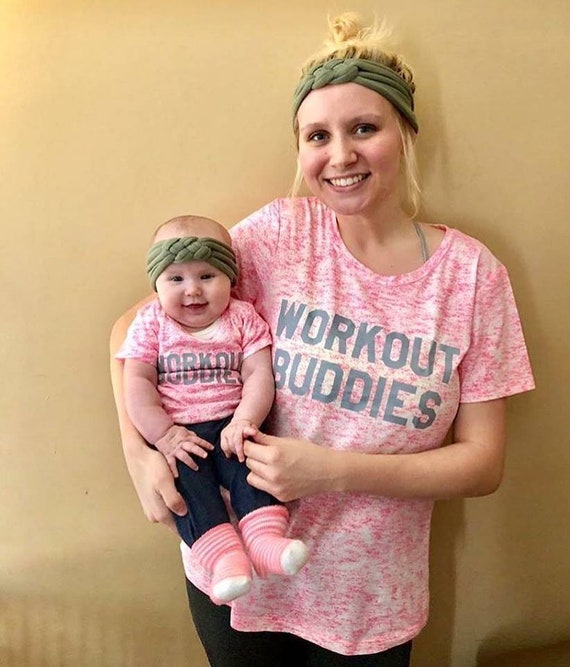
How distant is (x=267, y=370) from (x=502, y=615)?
96 centimetres

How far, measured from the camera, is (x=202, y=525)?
0.98 m

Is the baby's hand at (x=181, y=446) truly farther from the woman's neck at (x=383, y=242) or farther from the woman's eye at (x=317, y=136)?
the woman's eye at (x=317, y=136)

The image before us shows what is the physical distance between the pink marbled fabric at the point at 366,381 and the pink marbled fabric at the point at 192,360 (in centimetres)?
8

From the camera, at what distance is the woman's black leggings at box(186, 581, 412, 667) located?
3.81ft

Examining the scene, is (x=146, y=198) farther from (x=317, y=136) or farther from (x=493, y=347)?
(x=493, y=347)

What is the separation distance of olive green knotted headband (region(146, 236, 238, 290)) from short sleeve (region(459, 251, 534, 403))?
0.42 meters

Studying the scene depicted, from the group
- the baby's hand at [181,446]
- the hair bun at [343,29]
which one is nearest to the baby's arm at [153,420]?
the baby's hand at [181,446]

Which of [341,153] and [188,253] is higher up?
[341,153]

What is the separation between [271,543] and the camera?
0.95m

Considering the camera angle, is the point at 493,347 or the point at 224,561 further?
the point at 493,347

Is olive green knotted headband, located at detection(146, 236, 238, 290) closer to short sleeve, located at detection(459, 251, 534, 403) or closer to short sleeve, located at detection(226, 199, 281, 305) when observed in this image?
short sleeve, located at detection(226, 199, 281, 305)

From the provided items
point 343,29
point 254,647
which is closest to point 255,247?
point 343,29

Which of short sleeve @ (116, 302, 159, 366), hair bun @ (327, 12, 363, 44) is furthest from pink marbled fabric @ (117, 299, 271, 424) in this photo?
hair bun @ (327, 12, 363, 44)

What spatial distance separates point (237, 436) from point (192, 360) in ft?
0.48
